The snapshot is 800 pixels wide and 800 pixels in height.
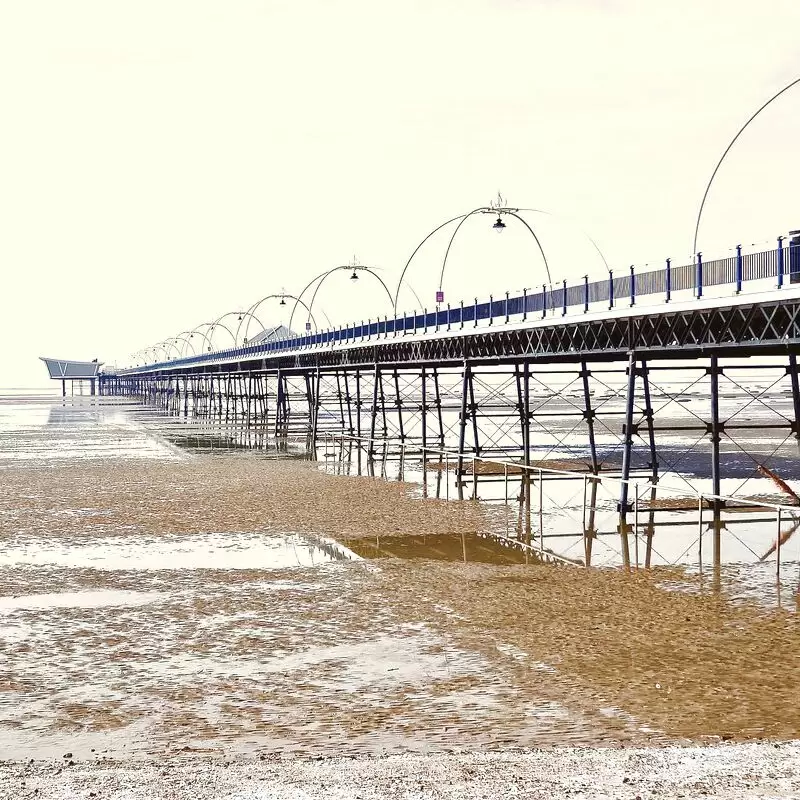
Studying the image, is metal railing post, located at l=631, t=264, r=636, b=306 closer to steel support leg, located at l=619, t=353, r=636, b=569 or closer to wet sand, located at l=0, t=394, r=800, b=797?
steel support leg, located at l=619, t=353, r=636, b=569

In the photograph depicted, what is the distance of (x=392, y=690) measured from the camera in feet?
36.6

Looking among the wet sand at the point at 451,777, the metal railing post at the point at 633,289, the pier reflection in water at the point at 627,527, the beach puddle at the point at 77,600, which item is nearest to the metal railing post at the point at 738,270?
the pier reflection in water at the point at 627,527

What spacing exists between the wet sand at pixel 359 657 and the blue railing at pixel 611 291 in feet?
25.3

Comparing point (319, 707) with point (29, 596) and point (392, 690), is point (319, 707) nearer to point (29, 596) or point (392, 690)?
point (392, 690)

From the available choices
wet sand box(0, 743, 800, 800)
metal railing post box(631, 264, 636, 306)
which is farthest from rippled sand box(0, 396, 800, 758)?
metal railing post box(631, 264, 636, 306)

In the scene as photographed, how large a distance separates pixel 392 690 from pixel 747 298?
1458 centimetres

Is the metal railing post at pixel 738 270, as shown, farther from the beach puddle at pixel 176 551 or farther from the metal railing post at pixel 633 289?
the beach puddle at pixel 176 551

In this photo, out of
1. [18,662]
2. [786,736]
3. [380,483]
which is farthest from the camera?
[380,483]

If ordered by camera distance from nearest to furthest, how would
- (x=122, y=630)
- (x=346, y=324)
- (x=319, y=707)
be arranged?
A: (x=319, y=707) → (x=122, y=630) → (x=346, y=324)

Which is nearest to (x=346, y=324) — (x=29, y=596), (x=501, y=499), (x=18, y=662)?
(x=501, y=499)

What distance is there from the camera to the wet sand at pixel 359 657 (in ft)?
31.2

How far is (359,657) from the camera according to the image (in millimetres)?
12516

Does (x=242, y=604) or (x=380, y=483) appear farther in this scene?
(x=380, y=483)

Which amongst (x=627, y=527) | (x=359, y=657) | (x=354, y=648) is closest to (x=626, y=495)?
(x=627, y=527)
